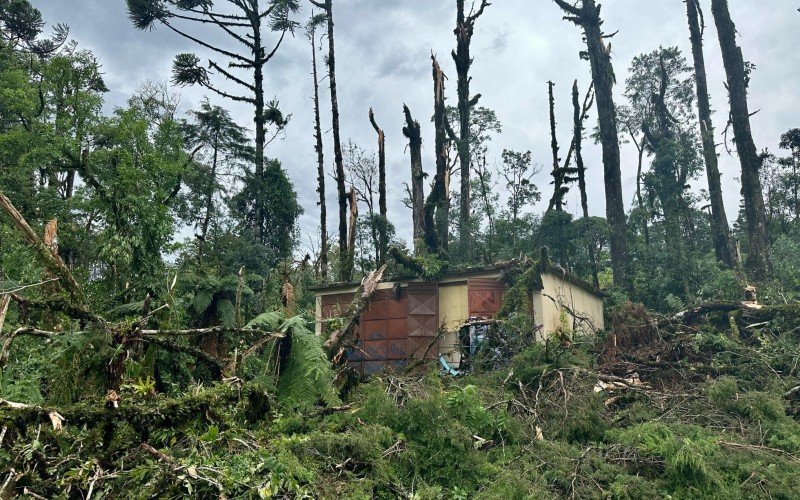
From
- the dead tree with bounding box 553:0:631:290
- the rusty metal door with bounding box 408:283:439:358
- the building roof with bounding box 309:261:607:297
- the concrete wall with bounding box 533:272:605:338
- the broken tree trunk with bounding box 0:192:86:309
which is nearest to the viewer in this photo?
the broken tree trunk with bounding box 0:192:86:309

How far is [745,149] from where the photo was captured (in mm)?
→ 17438

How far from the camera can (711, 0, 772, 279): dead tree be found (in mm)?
16359

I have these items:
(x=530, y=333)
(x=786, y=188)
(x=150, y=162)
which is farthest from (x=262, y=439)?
(x=786, y=188)

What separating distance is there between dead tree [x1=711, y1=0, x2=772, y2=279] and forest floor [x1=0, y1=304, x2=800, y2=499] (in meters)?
8.27

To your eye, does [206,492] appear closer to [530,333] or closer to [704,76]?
[530,333]

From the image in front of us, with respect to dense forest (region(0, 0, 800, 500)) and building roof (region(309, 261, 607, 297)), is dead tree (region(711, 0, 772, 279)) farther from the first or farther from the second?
building roof (region(309, 261, 607, 297))

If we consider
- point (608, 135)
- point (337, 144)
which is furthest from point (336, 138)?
point (608, 135)

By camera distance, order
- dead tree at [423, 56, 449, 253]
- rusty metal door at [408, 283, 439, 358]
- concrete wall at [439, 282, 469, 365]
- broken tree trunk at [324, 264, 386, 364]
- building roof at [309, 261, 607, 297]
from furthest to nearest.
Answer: dead tree at [423, 56, 449, 253] < rusty metal door at [408, 283, 439, 358] < concrete wall at [439, 282, 469, 365] < building roof at [309, 261, 607, 297] < broken tree trunk at [324, 264, 386, 364]

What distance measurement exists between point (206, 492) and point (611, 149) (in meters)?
20.4

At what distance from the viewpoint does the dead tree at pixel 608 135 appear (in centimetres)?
1972

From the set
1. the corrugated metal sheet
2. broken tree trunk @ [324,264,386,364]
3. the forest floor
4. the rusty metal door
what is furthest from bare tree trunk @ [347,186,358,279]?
the forest floor

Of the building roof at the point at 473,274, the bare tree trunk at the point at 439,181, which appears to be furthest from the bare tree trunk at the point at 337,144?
the building roof at the point at 473,274

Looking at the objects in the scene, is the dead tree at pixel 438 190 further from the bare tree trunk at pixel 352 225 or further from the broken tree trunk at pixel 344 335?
the broken tree trunk at pixel 344 335

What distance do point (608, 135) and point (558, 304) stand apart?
10608mm
